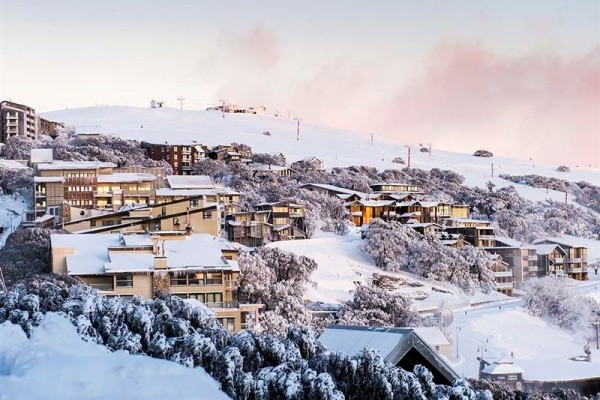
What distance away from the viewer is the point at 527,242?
301 ft

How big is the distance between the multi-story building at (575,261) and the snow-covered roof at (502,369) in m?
42.3

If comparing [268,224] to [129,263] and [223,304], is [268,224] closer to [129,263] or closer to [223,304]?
[129,263]

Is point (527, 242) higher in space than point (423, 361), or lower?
lower

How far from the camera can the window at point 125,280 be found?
137ft

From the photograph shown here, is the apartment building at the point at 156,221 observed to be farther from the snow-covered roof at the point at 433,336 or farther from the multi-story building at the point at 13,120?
the multi-story building at the point at 13,120

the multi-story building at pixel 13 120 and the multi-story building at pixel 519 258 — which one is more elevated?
the multi-story building at pixel 13 120

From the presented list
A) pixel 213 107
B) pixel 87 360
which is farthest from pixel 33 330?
pixel 213 107

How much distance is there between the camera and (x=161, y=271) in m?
42.1

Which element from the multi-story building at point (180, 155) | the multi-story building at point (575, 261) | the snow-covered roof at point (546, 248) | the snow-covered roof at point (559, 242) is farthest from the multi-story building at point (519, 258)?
the multi-story building at point (180, 155)

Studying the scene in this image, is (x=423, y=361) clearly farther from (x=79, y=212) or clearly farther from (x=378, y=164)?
(x=378, y=164)

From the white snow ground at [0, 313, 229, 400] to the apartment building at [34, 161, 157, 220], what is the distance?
58.6 metres

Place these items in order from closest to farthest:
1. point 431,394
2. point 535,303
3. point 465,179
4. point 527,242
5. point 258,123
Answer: point 431,394 < point 535,303 < point 527,242 < point 465,179 < point 258,123

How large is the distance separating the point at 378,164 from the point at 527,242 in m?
43.2

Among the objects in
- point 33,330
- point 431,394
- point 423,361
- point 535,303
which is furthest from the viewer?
point 535,303
